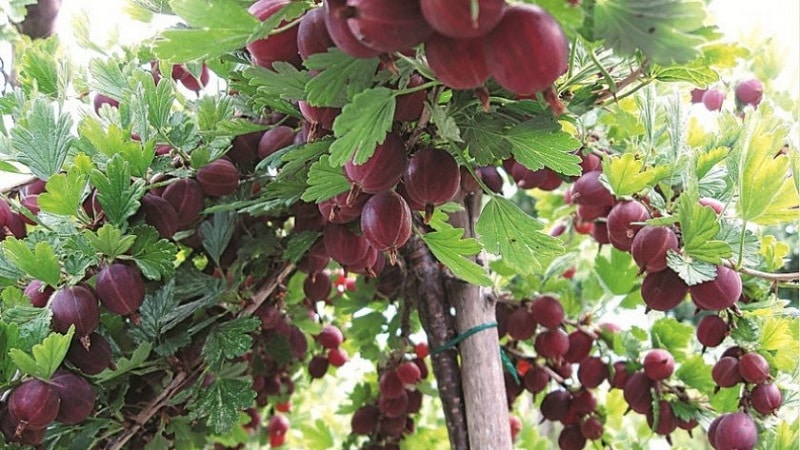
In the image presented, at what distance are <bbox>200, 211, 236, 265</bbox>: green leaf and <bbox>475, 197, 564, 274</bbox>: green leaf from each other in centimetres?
35

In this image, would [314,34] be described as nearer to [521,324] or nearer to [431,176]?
[431,176]

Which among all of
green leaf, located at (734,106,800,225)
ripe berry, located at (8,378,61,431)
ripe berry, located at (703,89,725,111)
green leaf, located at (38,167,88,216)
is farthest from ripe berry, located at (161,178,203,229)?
ripe berry, located at (703,89,725,111)

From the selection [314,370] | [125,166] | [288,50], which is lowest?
[314,370]

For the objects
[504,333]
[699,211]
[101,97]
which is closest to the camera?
[699,211]

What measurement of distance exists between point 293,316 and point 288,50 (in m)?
0.73

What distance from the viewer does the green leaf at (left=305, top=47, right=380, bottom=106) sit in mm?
462

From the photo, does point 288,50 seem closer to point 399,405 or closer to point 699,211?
point 699,211

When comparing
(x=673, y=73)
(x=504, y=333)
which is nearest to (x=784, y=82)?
(x=504, y=333)

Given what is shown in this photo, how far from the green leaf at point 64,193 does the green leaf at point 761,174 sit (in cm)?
65

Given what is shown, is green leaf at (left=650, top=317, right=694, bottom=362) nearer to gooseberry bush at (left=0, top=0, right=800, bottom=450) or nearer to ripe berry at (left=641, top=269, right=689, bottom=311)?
gooseberry bush at (left=0, top=0, right=800, bottom=450)

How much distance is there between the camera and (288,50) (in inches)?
21.5

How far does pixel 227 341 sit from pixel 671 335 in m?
0.64

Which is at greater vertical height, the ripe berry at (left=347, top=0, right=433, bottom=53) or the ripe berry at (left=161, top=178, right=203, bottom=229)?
the ripe berry at (left=347, top=0, right=433, bottom=53)

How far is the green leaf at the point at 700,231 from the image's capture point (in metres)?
0.69
